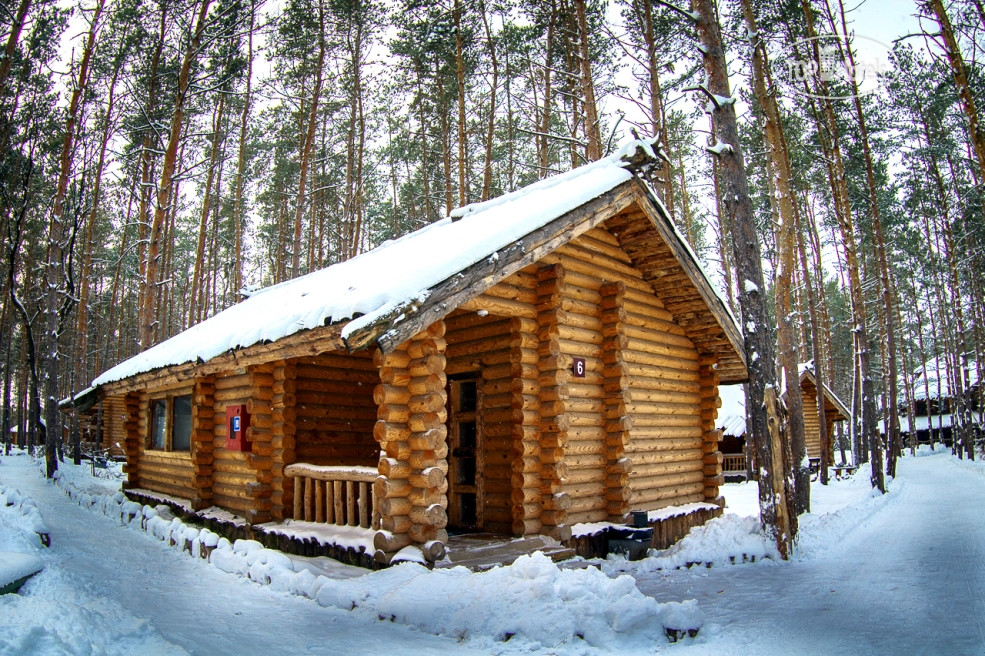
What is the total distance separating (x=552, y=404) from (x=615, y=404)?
4.59ft

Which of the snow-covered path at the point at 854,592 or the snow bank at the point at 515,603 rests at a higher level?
the snow bank at the point at 515,603

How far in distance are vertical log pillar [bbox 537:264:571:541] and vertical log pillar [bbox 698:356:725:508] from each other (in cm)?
482

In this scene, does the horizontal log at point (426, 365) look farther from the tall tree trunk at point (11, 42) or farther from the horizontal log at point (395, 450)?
the tall tree trunk at point (11, 42)

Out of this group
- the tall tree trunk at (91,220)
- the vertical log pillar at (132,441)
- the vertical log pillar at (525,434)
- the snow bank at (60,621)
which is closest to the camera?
the snow bank at (60,621)

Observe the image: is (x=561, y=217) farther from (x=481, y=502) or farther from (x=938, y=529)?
(x=938, y=529)

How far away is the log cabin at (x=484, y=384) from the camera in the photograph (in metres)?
7.01

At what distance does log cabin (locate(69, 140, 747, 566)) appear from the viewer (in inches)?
276

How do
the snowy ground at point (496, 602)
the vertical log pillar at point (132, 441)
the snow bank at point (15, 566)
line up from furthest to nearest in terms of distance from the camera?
the vertical log pillar at point (132, 441) → the snow bank at point (15, 566) → the snowy ground at point (496, 602)

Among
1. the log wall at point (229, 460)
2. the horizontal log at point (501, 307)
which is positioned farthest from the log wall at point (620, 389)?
the log wall at point (229, 460)

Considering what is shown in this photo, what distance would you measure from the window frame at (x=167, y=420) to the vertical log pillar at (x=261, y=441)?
3.49 meters

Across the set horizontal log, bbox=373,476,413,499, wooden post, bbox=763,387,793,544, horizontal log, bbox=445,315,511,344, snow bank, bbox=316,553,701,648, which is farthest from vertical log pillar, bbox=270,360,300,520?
wooden post, bbox=763,387,793,544

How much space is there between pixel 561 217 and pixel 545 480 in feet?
11.6

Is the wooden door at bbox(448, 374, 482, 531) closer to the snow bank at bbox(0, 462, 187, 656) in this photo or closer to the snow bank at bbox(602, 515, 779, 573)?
the snow bank at bbox(602, 515, 779, 573)

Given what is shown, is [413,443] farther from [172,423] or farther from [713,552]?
[172,423]
